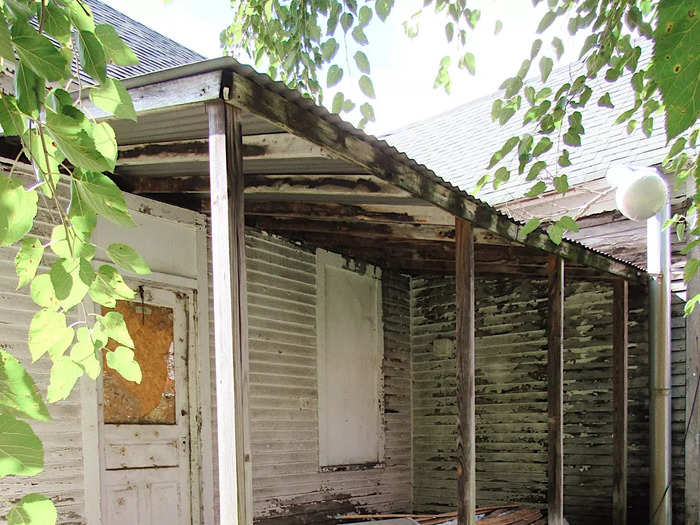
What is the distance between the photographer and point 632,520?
7.14m

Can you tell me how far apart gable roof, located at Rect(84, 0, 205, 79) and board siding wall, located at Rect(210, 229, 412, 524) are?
2146 mm

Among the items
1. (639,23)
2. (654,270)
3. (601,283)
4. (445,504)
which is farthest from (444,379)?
(639,23)

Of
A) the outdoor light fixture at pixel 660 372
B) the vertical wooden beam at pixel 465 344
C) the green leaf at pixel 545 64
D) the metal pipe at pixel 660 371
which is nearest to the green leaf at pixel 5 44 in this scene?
the green leaf at pixel 545 64

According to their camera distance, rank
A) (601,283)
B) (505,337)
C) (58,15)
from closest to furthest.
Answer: (58,15) → (601,283) → (505,337)

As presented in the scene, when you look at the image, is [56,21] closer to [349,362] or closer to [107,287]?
[107,287]

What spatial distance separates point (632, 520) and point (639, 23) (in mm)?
5889

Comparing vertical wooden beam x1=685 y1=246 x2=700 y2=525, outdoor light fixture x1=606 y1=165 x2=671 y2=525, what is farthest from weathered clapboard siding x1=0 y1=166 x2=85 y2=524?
vertical wooden beam x1=685 y1=246 x2=700 y2=525

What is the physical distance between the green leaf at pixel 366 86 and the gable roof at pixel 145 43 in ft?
11.3

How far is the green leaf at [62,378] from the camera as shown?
126 centimetres

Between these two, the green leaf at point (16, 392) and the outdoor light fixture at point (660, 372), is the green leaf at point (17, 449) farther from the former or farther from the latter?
the outdoor light fixture at point (660, 372)

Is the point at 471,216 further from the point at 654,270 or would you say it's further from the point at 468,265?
the point at 654,270

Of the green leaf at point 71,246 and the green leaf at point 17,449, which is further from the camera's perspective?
the green leaf at point 71,246

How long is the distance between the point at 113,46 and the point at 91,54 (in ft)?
0.41

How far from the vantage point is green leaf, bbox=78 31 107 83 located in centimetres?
104
